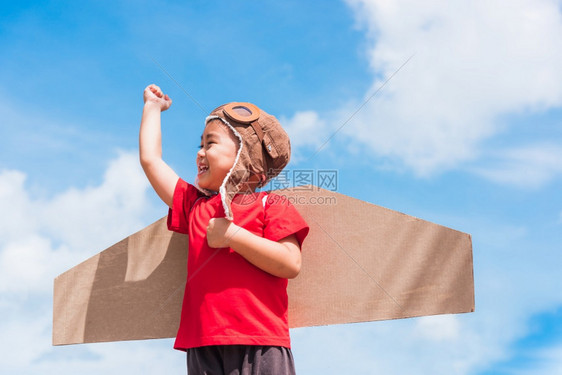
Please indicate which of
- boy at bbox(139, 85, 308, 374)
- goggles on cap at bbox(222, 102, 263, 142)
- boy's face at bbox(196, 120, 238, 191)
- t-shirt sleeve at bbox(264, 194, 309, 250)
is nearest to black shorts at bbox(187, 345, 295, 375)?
boy at bbox(139, 85, 308, 374)

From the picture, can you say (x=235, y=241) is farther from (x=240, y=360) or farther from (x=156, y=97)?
(x=156, y=97)

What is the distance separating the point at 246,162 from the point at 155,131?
1.24 ft

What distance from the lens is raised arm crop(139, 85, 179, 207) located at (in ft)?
6.34

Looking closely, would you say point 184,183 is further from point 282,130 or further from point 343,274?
point 343,274

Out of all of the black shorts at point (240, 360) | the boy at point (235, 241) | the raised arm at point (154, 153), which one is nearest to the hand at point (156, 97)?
the raised arm at point (154, 153)

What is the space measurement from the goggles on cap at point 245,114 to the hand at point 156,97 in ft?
0.95

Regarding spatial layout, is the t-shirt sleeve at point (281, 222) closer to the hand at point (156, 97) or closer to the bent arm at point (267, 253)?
the bent arm at point (267, 253)

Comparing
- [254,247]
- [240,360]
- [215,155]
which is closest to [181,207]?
[215,155]

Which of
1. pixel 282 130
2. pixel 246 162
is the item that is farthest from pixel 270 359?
pixel 282 130

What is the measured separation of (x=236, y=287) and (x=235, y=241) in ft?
0.44

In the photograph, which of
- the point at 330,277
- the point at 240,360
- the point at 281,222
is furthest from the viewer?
the point at 330,277

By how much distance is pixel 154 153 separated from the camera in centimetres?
196

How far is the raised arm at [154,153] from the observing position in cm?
193

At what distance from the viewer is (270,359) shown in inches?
65.0
